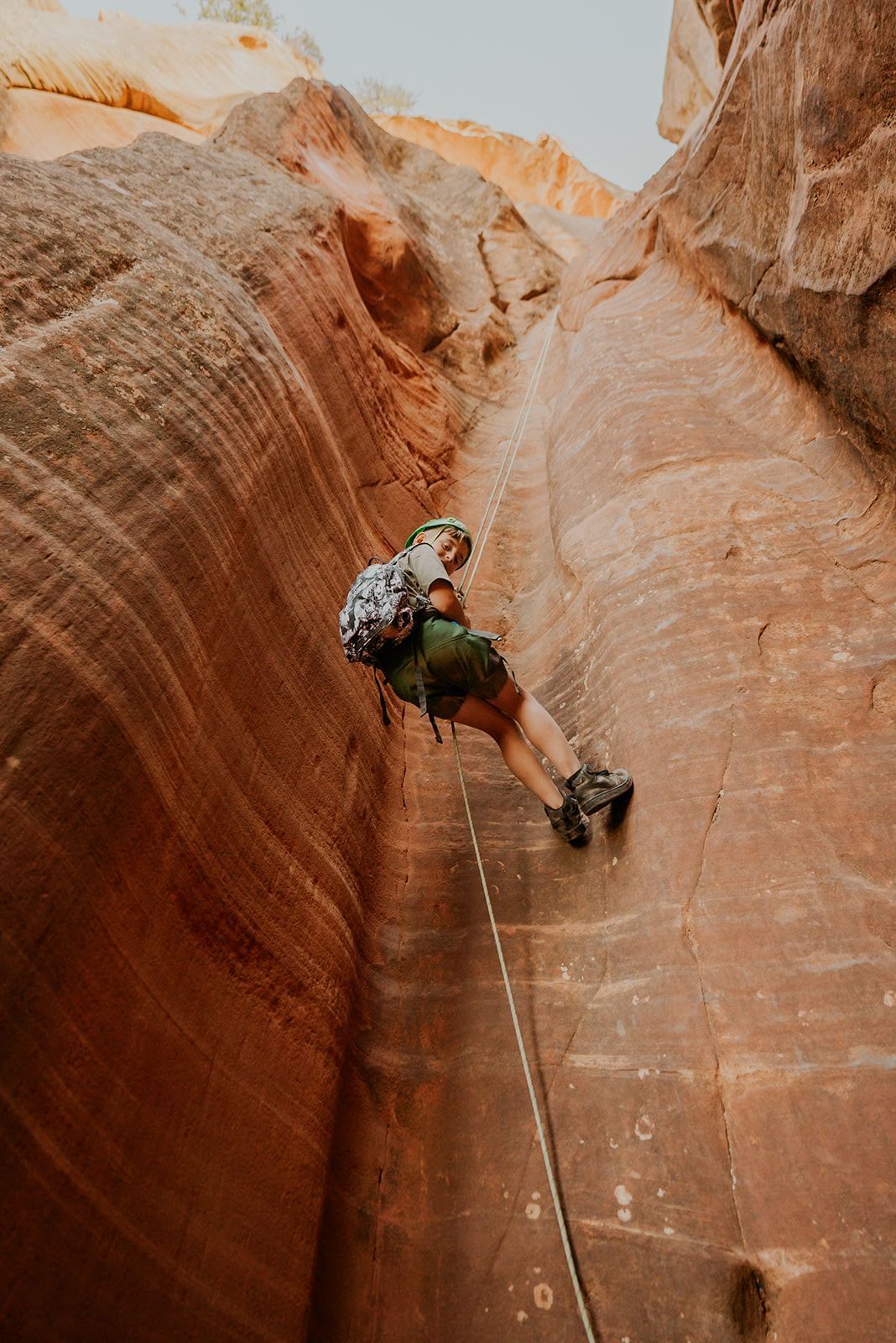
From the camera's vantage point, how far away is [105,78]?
13.5 meters

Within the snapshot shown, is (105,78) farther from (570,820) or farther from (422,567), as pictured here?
(570,820)

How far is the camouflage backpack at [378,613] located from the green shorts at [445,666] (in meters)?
0.10

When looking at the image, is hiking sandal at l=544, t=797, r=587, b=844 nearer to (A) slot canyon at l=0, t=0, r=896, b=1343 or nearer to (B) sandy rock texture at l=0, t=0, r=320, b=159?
(A) slot canyon at l=0, t=0, r=896, b=1343

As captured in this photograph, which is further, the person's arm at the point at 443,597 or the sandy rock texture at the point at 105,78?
the sandy rock texture at the point at 105,78

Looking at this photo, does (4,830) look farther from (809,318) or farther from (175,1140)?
(809,318)

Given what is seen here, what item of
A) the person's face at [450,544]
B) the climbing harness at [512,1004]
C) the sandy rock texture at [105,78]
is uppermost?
the sandy rock texture at [105,78]

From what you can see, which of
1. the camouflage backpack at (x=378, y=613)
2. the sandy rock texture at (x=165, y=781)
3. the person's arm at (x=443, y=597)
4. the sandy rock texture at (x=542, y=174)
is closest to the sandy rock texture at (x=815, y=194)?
the person's arm at (x=443, y=597)

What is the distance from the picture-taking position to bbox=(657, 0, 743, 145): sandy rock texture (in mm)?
9031

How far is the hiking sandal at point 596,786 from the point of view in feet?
12.7

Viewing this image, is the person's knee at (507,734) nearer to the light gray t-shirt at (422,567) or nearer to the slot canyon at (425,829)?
the slot canyon at (425,829)

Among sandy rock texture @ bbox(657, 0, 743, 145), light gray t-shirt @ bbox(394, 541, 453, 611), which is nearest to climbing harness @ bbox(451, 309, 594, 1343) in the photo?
light gray t-shirt @ bbox(394, 541, 453, 611)

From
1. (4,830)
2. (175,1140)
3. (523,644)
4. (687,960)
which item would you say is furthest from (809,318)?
(175,1140)

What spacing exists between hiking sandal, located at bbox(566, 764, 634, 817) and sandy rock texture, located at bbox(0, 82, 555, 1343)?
1.25 metres

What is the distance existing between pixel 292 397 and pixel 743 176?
4254 millimetres
